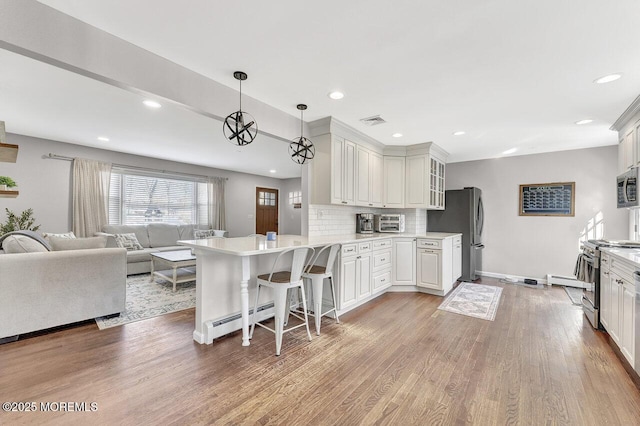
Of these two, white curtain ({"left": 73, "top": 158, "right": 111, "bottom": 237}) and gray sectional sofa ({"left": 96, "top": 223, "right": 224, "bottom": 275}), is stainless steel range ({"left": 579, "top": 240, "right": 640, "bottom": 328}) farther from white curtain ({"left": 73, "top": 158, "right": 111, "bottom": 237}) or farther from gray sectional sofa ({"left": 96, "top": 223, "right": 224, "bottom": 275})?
white curtain ({"left": 73, "top": 158, "right": 111, "bottom": 237})

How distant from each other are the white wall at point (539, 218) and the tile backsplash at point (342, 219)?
1.46m

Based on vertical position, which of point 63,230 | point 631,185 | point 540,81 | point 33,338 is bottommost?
point 33,338

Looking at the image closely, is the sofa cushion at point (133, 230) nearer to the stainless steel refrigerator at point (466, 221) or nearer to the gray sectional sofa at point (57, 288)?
the gray sectional sofa at point (57, 288)

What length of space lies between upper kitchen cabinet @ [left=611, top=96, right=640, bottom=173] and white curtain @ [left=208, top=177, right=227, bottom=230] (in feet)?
25.4

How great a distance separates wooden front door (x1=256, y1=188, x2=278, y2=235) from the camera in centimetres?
901

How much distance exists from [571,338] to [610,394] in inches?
40.3

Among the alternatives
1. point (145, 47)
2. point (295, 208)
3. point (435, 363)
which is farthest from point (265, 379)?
point (295, 208)

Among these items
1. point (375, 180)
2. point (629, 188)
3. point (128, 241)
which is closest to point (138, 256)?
point (128, 241)

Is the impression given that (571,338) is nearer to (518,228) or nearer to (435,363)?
(435,363)

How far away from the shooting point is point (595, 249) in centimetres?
306

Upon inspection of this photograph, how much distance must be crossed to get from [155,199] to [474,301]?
22.4ft

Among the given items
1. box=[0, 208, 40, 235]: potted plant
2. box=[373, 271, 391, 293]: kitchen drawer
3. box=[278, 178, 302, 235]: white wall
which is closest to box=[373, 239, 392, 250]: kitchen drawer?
box=[373, 271, 391, 293]: kitchen drawer

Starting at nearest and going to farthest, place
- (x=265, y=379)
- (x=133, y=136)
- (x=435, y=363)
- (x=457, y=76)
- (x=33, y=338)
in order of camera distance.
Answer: (x=265, y=379) < (x=435, y=363) < (x=457, y=76) < (x=33, y=338) < (x=133, y=136)

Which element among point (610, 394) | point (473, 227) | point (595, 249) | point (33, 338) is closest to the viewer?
point (610, 394)
